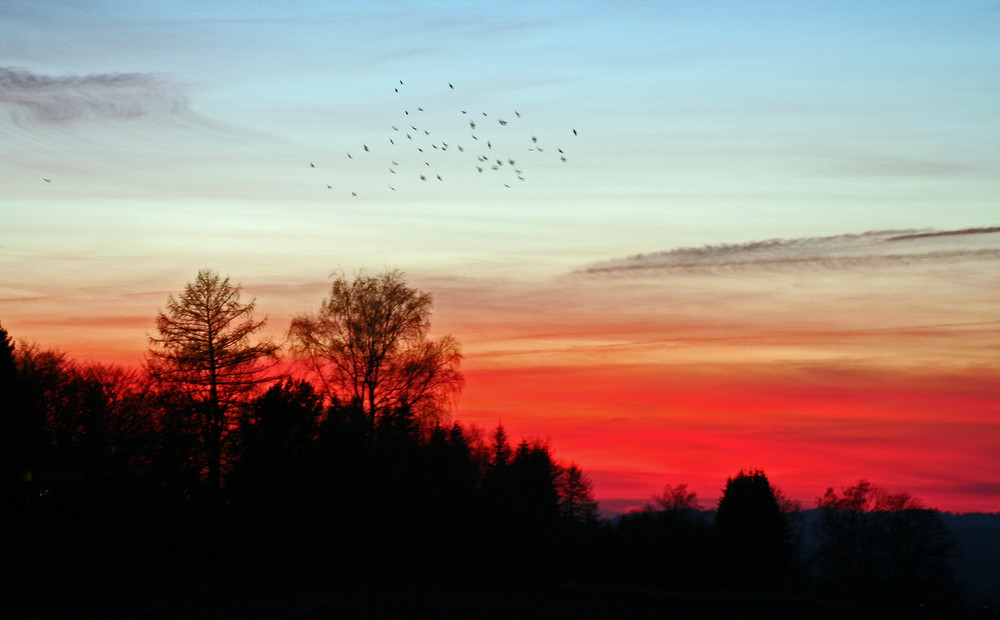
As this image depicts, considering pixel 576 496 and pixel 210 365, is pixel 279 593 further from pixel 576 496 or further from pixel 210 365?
pixel 576 496

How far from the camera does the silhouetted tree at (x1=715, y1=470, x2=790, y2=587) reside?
70.6 metres

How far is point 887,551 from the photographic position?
255 feet

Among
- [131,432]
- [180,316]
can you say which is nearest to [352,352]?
[180,316]

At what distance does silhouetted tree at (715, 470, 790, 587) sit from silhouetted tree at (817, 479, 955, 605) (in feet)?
19.4

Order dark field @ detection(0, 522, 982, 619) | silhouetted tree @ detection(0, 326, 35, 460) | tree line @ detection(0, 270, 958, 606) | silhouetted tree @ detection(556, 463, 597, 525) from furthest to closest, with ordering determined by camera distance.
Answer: silhouetted tree @ detection(556, 463, 597, 525) → silhouetted tree @ detection(0, 326, 35, 460) → tree line @ detection(0, 270, 958, 606) → dark field @ detection(0, 522, 982, 619)

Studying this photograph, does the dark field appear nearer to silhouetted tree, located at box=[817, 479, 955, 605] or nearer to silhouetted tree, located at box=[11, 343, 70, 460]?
silhouetted tree, located at box=[11, 343, 70, 460]

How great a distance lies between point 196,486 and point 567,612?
22695 millimetres

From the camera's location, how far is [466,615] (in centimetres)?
2659

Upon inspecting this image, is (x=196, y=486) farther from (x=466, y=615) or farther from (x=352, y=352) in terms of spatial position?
(x=466, y=615)

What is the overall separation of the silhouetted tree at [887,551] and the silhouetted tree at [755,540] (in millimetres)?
5910

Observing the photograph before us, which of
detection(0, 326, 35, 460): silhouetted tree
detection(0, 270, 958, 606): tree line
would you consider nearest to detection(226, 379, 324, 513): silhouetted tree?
detection(0, 270, 958, 606): tree line

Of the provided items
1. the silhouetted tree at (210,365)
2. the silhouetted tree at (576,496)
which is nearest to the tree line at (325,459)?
the silhouetted tree at (210,365)

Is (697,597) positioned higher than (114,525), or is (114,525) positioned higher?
(114,525)

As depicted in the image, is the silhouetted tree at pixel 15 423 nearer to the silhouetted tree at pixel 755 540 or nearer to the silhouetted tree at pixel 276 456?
the silhouetted tree at pixel 276 456
